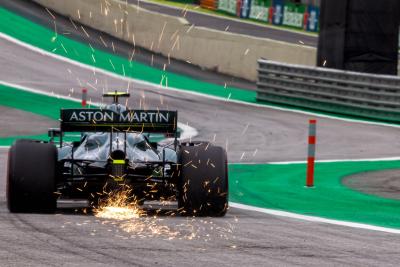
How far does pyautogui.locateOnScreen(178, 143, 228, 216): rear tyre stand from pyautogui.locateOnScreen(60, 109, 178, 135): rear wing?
Result: 35.3 inches

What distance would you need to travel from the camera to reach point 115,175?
42.3 ft

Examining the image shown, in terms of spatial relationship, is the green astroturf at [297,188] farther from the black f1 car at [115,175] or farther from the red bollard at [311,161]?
the black f1 car at [115,175]

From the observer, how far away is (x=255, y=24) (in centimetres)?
6125

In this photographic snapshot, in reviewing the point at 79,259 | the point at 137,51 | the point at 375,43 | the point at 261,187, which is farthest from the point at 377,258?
the point at 137,51

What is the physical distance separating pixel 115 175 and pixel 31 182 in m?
0.89

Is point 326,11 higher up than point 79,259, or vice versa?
point 326,11

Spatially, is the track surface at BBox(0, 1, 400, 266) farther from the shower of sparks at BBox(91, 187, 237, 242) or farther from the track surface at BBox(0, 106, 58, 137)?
the track surface at BBox(0, 106, 58, 137)

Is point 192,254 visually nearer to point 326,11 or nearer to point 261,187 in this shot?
point 261,187

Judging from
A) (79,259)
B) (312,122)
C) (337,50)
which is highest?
(337,50)

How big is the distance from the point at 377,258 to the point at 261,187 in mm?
7136

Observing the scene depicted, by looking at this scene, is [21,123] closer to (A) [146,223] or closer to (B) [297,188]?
(B) [297,188]

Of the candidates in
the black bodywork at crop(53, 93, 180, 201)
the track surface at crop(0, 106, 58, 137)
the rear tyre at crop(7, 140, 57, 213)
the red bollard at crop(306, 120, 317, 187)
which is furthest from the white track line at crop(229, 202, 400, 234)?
the track surface at crop(0, 106, 58, 137)

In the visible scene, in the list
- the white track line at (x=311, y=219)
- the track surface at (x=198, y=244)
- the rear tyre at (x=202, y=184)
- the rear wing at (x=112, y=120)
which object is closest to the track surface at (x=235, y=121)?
the white track line at (x=311, y=219)

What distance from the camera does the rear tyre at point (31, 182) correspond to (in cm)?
1275
